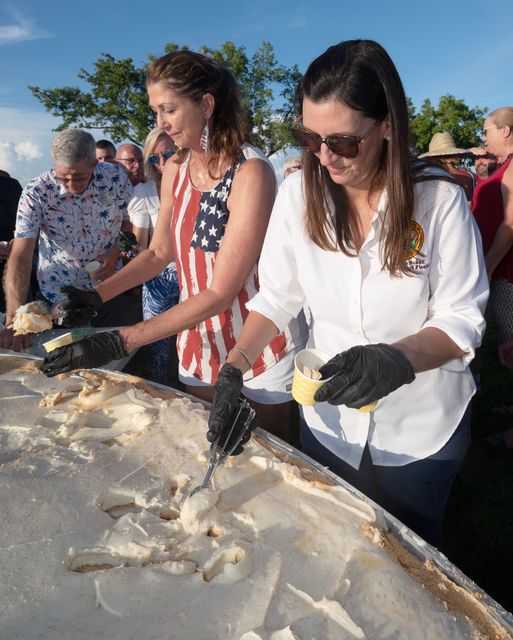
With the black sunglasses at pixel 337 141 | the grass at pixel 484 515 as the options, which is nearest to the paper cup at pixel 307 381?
the black sunglasses at pixel 337 141

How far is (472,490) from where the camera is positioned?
11.1 feet

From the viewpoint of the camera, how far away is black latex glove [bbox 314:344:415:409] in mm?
1414

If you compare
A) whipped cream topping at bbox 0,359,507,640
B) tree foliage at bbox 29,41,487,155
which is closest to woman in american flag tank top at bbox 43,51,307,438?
whipped cream topping at bbox 0,359,507,640

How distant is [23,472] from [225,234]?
110 centimetres

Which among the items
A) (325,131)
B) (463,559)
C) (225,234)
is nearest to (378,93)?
(325,131)

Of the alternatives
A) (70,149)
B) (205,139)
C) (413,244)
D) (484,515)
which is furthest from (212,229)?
(484,515)

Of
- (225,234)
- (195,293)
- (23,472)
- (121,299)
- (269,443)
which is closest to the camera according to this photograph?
(23,472)

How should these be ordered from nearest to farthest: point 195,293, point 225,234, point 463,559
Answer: point 225,234 → point 195,293 → point 463,559

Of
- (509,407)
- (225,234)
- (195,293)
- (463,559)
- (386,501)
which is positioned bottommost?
(463,559)

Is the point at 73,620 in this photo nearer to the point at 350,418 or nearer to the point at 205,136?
→ the point at 350,418

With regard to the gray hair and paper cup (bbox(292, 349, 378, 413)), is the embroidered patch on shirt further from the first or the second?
the gray hair

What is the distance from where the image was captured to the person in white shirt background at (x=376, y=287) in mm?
1445

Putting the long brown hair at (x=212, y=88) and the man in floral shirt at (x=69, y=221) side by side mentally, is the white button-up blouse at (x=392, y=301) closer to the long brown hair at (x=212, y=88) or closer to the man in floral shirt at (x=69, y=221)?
the long brown hair at (x=212, y=88)

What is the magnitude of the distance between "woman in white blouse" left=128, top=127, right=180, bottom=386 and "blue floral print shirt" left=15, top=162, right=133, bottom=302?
1.68 feet
